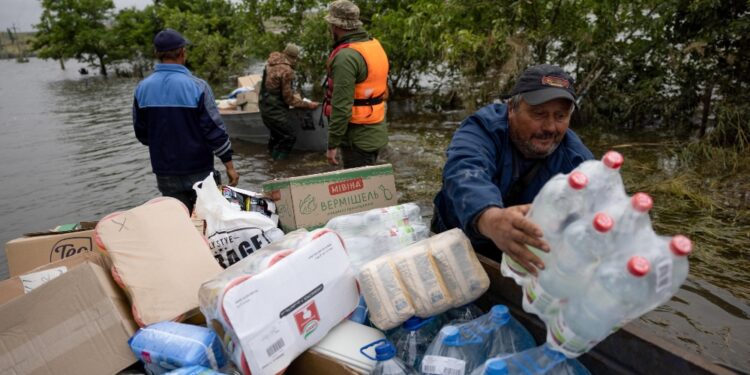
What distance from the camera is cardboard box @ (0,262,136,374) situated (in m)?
1.96

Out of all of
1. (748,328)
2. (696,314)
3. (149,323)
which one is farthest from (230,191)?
(748,328)

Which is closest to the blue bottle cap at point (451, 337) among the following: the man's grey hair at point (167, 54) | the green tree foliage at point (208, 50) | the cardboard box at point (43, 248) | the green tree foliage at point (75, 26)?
the cardboard box at point (43, 248)

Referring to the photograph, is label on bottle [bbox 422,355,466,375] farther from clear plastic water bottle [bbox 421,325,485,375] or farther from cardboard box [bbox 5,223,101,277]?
cardboard box [bbox 5,223,101,277]

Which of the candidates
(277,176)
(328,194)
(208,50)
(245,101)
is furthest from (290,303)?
(208,50)

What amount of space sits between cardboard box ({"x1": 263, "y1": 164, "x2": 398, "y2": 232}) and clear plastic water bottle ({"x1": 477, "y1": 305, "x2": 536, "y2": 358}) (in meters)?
1.72

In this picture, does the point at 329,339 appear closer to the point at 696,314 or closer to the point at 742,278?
the point at 696,314

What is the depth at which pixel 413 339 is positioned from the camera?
1.95 meters

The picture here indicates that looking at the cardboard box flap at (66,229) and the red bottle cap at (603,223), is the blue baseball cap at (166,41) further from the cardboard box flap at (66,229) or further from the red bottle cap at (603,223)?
the red bottle cap at (603,223)

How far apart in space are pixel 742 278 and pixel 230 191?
4.16m

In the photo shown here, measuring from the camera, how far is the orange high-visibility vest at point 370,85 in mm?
4285

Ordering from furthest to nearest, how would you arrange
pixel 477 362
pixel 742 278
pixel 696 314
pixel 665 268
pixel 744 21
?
pixel 744 21, pixel 742 278, pixel 696 314, pixel 477 362, pixel 665 268

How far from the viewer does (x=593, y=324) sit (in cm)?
130

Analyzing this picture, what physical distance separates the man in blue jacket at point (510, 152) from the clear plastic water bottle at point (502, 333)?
0.99ft

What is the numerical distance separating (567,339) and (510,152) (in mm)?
1106
